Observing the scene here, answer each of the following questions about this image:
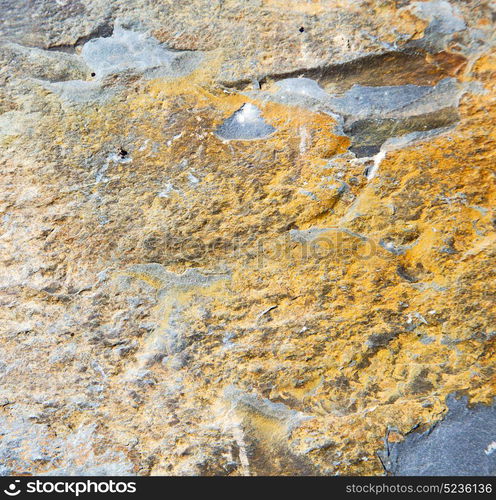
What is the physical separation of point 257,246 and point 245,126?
255 millimetres

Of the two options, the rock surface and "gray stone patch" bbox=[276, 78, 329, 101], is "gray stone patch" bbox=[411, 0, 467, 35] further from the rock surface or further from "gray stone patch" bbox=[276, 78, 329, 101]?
"gray stone patch" bbox=[276, 78, 329, 101]

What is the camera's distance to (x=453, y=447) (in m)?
0.93

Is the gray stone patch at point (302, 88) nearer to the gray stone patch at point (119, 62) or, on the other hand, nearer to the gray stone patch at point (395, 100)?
the gray stone patch at point (395, 100)

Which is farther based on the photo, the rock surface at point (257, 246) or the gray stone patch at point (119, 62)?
the gray stone patch at point (119, 62)

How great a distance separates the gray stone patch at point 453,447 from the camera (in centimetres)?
93

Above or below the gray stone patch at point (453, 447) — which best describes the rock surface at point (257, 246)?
above

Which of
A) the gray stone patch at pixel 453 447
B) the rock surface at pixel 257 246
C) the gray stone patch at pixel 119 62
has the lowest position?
the gray stone patch at pixel 453 447

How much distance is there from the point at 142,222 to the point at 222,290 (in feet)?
0.71

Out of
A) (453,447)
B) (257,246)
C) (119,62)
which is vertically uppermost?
(119,62)

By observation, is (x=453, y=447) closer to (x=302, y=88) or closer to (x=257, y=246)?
(x=257, y=246)

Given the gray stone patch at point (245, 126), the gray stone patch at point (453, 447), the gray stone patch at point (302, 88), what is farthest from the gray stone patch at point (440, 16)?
the gray stone patch at point (453, 447)

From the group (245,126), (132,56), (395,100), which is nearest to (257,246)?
(245,126)

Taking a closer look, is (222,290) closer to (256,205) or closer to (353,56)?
(256,205)

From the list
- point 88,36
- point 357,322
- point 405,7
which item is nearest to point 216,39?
point 88,36
